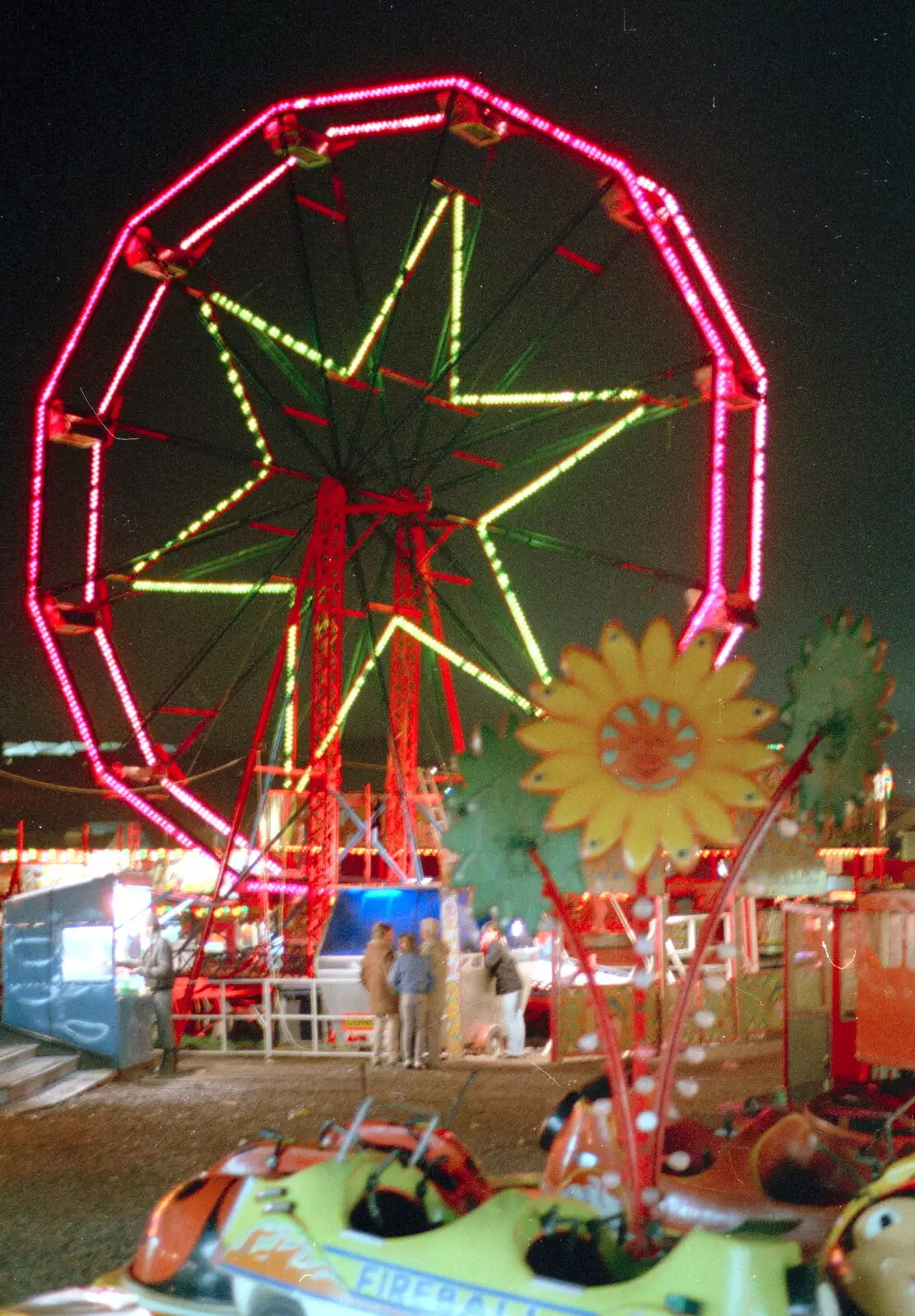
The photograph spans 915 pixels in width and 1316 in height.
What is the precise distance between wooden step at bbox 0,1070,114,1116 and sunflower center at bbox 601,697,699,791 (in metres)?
7.33

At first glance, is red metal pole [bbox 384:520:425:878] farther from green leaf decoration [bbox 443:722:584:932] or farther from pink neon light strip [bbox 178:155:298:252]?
green leaf decoration [bbox 443:722:584:932]

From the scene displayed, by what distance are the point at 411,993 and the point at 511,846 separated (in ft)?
24.3

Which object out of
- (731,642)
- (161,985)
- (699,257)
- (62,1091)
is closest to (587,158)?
(699,257)

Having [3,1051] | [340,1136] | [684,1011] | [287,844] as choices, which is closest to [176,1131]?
[3,1051]

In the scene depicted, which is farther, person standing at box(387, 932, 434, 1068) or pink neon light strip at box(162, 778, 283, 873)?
pink neon light strip at box(162, 778, 283, 873)

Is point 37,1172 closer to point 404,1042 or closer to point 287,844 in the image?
point 404,1042

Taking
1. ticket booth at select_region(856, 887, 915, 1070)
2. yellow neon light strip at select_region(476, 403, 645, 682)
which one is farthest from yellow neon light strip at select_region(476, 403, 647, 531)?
ticket booth at select_region(856, 887, 915, 1070)

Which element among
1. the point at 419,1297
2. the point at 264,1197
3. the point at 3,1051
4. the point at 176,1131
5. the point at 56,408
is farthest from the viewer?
the point at 56,408

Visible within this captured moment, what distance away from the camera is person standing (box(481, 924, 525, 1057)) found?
11992 millimetres

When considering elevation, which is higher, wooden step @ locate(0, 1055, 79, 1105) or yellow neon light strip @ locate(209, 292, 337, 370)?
yellow neon light strip @ locate(209, 292, 337, 370)

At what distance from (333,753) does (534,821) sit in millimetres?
10731

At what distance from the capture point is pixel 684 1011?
4660 mm

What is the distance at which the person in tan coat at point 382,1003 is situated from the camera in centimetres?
1212

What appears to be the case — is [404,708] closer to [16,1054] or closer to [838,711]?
[16,1054]
